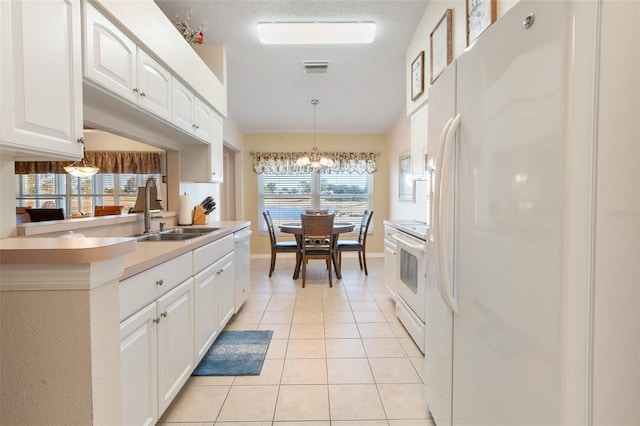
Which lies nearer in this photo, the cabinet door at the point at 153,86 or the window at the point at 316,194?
the cabinet door at the point at 153,86

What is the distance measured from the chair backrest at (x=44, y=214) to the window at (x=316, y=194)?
426 centimetres

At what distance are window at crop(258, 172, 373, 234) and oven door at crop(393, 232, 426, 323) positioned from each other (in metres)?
3.10

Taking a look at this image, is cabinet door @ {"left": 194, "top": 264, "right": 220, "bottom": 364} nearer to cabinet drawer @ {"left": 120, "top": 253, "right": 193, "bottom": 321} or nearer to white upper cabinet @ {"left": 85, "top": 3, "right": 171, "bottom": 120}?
cabinet drawer @ {"left": 120, "top": 253, "right": 193, "bottom": 321}

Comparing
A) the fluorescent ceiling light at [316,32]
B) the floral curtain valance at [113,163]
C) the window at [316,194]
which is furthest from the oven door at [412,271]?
the window at [316,194]

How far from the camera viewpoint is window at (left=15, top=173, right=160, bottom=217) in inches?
60.1

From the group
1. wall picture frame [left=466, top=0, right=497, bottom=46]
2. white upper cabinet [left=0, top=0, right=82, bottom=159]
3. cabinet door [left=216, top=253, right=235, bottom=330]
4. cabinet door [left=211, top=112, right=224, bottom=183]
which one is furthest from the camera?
cabinet door [left=211, top=112, right=224, bottom=183]

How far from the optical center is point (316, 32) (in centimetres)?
320

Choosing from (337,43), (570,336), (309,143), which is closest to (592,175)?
(570,336)

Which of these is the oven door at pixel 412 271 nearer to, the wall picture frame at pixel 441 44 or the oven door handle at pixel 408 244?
the oven door handle at pixel 408 244

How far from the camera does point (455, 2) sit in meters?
2.28

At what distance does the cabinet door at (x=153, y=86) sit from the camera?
178cm

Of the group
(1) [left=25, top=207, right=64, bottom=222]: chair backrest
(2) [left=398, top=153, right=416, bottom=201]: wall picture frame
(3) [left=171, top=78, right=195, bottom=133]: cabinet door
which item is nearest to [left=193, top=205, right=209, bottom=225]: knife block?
(3) [left=171, top=78, right=195, bottom=133]: cabinet door

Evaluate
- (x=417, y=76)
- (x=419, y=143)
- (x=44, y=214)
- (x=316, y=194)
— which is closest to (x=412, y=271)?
(x=419, y=143)

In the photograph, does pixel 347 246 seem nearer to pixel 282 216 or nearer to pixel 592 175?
pixel 282 216
